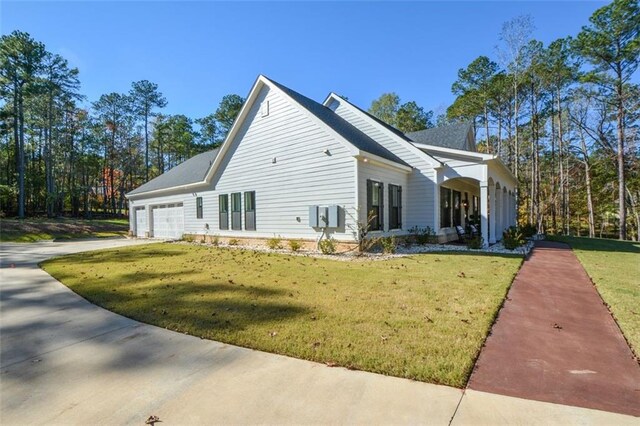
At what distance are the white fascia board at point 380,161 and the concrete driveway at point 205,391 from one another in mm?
8007

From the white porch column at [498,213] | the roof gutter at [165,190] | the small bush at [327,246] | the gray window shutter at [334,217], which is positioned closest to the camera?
the small bush at [327,246]

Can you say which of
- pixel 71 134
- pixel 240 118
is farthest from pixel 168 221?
pixel 71 134

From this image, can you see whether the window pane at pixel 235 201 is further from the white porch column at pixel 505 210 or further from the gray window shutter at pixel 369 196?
the white porch column at pixel 505 210

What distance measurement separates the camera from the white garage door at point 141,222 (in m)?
21.0

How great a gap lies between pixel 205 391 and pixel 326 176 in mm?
9245

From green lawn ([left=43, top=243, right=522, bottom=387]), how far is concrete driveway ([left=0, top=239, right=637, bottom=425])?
255 mm

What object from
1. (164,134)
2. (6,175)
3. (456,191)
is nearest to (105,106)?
(164,134)

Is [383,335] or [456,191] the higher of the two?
[456,191]

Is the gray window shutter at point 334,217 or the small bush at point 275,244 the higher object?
the gray window shutter at point 334,217

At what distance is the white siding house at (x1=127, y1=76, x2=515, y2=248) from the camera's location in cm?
1095

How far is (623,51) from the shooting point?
1966 cm

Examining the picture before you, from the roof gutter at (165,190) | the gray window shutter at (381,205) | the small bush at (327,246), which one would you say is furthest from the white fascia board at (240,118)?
the small bush at (327,246)

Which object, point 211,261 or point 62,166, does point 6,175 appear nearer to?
point 62,166

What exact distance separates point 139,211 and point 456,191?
2076 centimetres
